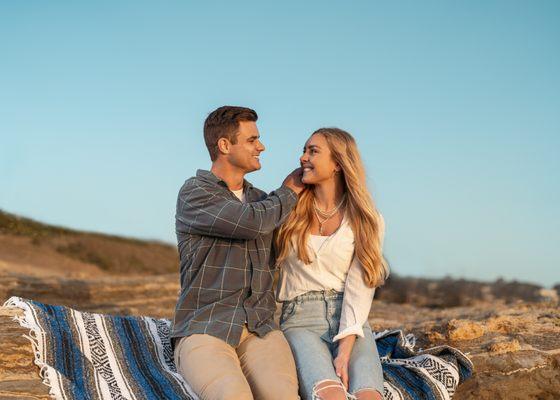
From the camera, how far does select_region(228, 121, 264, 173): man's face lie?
409cm

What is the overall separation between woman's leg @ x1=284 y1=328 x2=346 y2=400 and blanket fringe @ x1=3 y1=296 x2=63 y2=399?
1286 millimetres

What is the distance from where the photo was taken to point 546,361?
200 inches

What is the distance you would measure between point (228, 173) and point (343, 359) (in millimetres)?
1235

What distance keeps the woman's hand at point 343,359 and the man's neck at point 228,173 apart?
1.09 meters

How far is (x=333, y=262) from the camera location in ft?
13.6

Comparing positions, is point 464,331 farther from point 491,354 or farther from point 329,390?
point 329,390

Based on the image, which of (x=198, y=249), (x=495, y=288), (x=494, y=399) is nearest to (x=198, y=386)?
(x=198, y=249)

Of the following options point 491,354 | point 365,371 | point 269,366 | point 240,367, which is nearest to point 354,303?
point 365,371

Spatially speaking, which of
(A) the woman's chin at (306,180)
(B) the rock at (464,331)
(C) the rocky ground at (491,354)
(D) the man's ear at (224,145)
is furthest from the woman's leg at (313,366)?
(B) the rock at (464,331)

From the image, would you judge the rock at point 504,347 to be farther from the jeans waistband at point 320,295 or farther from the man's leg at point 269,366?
the man's leg at point 269,366

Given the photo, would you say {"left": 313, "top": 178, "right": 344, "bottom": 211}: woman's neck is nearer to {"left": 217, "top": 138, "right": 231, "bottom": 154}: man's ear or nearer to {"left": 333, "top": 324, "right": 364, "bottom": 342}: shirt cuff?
{"left": 217, "top": 138, "right": 231, "bottom": 154}: man's ear

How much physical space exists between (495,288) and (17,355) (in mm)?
12870

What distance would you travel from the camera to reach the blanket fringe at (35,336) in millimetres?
3936

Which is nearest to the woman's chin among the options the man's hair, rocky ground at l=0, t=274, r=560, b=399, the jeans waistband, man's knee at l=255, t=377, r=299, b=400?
the man's hair
